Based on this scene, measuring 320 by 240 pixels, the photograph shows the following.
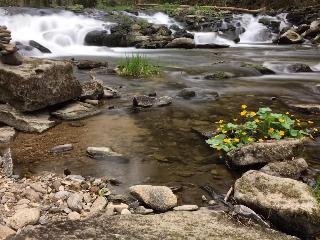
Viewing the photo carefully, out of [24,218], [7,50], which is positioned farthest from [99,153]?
[7,50]

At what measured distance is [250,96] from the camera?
8.96m

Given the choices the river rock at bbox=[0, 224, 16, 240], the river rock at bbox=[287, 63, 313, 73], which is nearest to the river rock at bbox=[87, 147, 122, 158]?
the river rock at bbox=[0, 224, 16, 240]

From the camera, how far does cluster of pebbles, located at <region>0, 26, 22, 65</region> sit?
6.64 meters

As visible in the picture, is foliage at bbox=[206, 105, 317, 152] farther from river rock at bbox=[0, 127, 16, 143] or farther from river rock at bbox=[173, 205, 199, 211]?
river rock at bbox=[0, 127, 16, 143]

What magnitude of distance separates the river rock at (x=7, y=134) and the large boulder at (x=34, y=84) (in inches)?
17.9

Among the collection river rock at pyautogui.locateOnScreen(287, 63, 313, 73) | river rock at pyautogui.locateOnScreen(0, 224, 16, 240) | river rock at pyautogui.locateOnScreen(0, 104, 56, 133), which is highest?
river rock at pyautogui.locateOnScreen(287, 63, 313, 73)

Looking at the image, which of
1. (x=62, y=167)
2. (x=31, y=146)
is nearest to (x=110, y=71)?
(x=31, y=146)

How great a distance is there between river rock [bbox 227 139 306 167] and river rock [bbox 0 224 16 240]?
8.79 feet

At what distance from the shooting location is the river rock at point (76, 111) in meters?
6.79

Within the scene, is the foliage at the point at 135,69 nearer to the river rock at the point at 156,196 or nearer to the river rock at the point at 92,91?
the river rock at the point at 92,91

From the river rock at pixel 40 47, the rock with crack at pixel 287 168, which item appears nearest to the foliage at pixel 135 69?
the river rock at pixel 40 47

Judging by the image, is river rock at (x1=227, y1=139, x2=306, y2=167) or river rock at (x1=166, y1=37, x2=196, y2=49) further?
river rock at (x1=166, y1=37, x2=196, y2=49)

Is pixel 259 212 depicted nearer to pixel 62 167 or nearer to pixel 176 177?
pixel 176 177

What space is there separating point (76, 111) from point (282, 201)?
4.28 m
